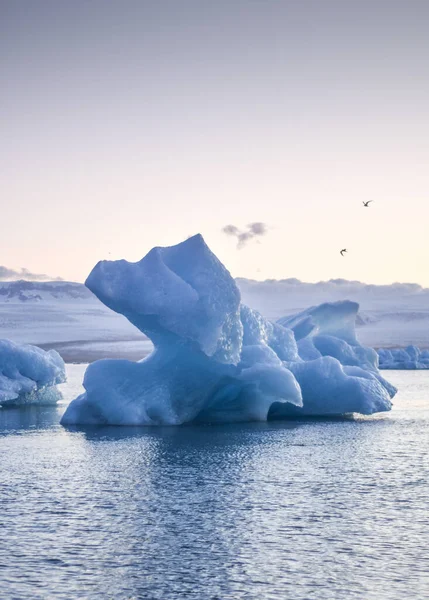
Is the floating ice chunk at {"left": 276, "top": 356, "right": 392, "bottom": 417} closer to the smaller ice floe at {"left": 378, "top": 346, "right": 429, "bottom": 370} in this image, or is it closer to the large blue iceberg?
the large blue iceberg

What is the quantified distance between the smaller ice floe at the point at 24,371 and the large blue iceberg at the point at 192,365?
28.8 ft

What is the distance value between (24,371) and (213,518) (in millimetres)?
25602

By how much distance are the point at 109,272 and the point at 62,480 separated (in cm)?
953

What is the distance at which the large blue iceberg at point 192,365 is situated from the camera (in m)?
26.0

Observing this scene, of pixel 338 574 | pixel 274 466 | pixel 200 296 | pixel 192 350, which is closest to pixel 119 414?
pixel 192 350

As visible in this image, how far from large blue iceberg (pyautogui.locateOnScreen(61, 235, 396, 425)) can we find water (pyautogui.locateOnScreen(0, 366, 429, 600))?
2.31 metres

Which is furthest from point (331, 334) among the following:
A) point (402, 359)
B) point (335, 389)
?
point (402, 359)

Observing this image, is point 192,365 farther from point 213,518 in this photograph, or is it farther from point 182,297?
point 213,518

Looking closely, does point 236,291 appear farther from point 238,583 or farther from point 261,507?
point 238,583

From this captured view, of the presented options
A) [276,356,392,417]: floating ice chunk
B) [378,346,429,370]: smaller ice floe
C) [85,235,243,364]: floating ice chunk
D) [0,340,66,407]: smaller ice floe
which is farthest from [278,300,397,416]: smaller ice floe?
[378,346,429,370]: smaller ice floe

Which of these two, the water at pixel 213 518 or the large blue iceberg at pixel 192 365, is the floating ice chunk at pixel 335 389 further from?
the water at pixel 213 518

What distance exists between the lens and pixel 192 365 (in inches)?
1089

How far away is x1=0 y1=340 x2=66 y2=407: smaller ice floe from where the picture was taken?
37906 millimetres

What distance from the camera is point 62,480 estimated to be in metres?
18.3
